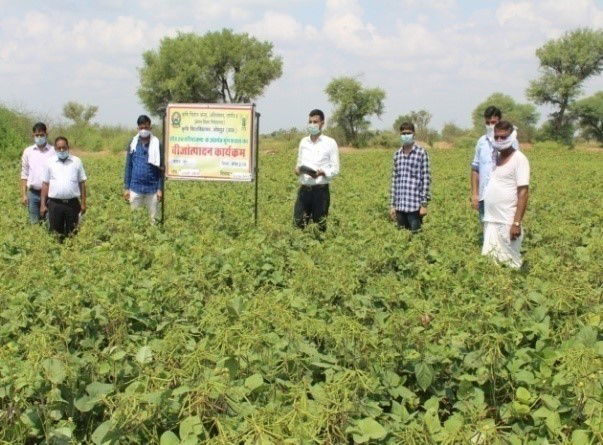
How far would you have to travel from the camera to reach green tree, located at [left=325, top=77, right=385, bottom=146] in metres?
52.4

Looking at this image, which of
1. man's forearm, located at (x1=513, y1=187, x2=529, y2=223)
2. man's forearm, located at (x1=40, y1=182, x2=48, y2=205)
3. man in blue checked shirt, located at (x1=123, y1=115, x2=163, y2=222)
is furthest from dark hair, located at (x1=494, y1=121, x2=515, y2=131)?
man's forearm, located at (x1=40, y1=182, x2=48, y2=205)

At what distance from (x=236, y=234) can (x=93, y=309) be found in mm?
4501

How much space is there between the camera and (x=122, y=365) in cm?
324

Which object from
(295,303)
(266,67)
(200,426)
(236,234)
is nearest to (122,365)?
(200,426)

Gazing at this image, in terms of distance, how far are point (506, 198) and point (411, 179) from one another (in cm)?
179

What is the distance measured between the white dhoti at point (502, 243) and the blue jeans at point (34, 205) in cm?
→ 523

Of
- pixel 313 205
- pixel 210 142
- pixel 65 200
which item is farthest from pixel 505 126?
pixel 65 200

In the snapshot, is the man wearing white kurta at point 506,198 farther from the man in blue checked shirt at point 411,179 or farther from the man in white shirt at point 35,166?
the man in white shirt at point 35,166

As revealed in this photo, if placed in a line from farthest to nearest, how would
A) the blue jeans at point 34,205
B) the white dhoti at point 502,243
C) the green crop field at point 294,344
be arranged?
the blue jeans at point 34,205 → the white dhoti at point 502,243 → the green crop field at point 294,344

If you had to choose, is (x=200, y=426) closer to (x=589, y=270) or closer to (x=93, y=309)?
(x=93, y=309)

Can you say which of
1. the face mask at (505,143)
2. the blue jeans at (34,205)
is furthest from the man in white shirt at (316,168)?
the blue jeans at (34,205)

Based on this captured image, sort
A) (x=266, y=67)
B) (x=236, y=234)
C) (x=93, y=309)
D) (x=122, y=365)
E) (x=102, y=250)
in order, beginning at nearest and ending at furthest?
(x=122, y=365) → (x=93, y=309) → (x=102, y=250) → (x=236, y=234) → (x=266, y=67)

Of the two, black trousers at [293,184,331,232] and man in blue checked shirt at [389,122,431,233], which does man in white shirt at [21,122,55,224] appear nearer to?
black trousers at [293,184,331,232]

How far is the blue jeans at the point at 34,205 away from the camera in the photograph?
27.4 ft
